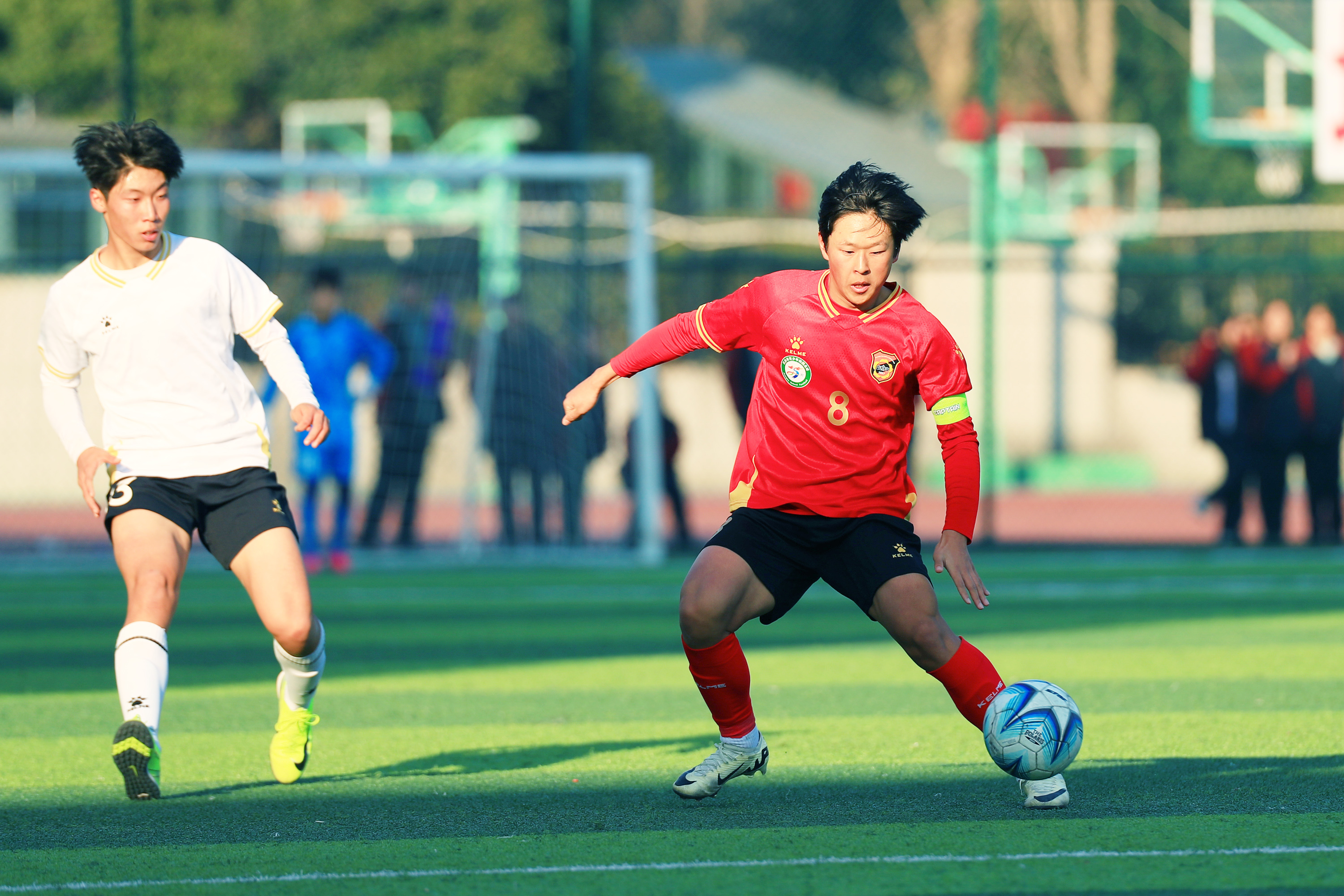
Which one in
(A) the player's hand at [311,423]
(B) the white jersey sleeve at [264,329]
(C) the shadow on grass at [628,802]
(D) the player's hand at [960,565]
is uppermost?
(B) the white jersey sleeve at [264,329]

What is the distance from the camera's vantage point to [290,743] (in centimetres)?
523

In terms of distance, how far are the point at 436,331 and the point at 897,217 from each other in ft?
32.2

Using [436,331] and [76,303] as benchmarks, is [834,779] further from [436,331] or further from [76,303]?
[436,331]

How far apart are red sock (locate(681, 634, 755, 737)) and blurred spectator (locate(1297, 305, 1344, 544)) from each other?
34.9ft

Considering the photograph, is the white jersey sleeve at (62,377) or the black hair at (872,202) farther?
the white jersey sleeve at (62,377)

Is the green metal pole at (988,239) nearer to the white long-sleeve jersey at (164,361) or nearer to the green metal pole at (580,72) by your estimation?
the green metal pole at (580,72)

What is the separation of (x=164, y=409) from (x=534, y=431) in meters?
9.00

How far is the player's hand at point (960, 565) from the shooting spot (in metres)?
4.39

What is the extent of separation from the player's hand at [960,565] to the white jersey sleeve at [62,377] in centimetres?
254

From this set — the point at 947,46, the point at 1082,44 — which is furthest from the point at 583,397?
the point at 1082,44

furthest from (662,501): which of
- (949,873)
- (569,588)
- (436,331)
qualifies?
(949,873)

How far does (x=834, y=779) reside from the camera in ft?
17.5

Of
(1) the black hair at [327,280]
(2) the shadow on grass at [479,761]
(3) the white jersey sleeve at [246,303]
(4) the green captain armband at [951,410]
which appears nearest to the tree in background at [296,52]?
(1) the black hair at [327,280]

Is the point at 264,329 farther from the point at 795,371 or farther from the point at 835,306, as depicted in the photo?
the point at 835,306
